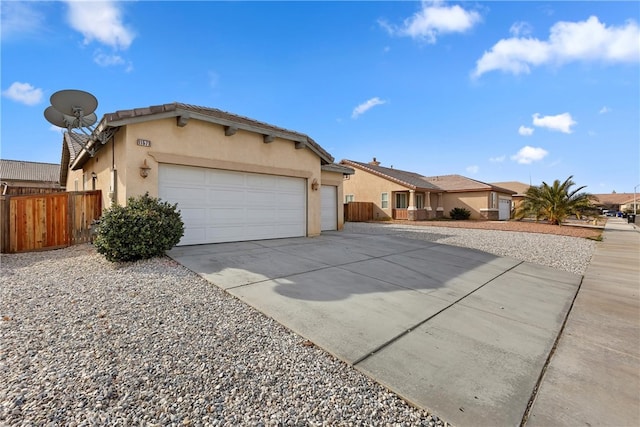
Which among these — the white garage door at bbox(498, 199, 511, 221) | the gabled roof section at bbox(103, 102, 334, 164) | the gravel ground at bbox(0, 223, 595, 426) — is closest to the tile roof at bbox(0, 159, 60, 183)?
the gabled roof section at bbox(103, 102, 334, 164)

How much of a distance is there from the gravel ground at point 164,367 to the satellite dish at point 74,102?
5.07 m

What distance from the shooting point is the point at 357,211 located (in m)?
24.9

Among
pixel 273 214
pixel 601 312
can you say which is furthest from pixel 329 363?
pixel 273 214

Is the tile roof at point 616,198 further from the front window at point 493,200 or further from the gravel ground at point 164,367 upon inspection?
the gravel ground at point 164,367

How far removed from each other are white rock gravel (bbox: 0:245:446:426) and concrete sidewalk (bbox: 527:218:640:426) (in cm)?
123

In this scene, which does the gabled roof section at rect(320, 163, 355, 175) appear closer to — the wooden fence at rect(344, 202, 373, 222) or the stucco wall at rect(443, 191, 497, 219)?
the wooden fence at rect(344, 202, 373, 222)

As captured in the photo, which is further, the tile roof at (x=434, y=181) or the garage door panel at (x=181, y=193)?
the tile roof at (x=434, y=181)

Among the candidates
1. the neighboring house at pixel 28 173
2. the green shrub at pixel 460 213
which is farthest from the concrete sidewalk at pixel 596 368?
the neighboring house at pixel 28 173

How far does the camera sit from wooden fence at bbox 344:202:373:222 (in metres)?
24.7

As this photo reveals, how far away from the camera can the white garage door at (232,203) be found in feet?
27.1

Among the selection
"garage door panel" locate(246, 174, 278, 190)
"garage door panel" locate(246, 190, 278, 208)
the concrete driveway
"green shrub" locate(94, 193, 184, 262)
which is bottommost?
the concrete driveway

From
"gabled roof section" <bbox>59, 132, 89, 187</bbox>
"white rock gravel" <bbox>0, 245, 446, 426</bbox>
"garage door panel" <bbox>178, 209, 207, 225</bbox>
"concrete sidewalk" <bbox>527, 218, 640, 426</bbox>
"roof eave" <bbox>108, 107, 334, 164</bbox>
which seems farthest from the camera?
"gabled roof section" <bbox>59, 132, 89, 187</bbox>

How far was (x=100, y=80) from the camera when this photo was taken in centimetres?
1002

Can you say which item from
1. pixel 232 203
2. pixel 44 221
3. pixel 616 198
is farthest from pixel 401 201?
pixel 616 198
